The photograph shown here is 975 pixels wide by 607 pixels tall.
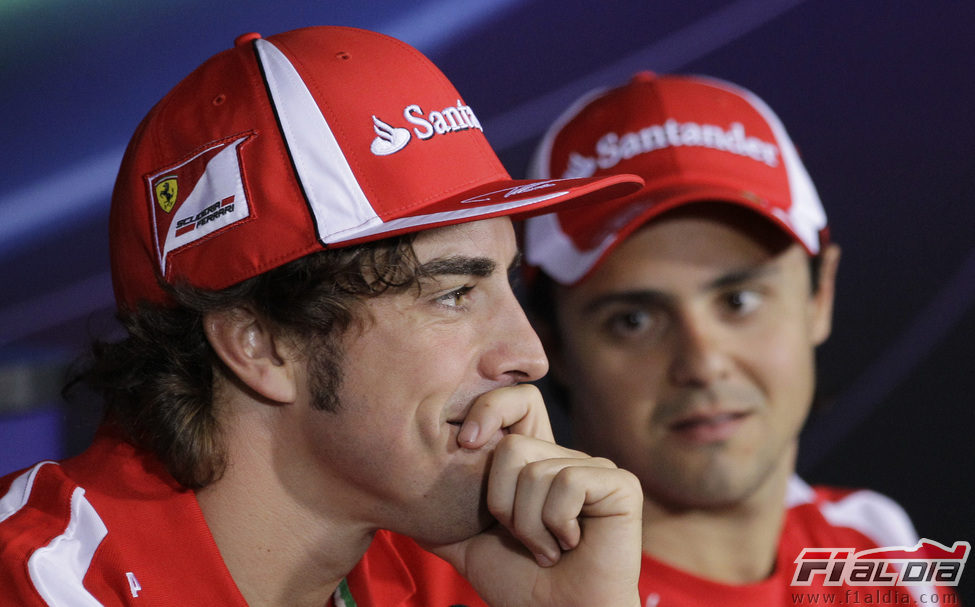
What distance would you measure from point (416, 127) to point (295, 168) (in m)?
0.15

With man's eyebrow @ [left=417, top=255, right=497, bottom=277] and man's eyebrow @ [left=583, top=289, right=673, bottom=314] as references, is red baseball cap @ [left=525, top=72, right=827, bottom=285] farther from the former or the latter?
man's eyebrow @ [left=417, top=255, right=497, bottom=277]

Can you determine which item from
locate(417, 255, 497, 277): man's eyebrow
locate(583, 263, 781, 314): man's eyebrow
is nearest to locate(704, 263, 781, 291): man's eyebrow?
locate(583, 263, 781, 314): man's eyebrow

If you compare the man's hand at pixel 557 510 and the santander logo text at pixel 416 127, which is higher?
the santander logo text at pixel 416 127

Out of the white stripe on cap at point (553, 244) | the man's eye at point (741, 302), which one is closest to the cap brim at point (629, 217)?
the white stripe on cap at point (553, 244)

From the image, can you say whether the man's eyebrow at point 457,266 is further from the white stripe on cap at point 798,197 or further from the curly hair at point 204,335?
the white stripe on cap at point 798,197

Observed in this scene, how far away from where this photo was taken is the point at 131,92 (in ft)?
5.35

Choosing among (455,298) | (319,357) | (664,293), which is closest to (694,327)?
(664,293)

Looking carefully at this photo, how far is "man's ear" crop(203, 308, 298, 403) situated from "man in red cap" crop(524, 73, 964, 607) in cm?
51

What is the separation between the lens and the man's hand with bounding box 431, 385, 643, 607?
111 centimetres

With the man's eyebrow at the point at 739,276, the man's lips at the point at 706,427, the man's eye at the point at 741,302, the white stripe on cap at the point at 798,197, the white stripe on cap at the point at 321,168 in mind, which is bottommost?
the man's lips at the point at 706,427

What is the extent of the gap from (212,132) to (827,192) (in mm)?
1247

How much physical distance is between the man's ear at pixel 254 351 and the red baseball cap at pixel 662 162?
19.8 inches

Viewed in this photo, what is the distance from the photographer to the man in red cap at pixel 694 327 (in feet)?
4.83

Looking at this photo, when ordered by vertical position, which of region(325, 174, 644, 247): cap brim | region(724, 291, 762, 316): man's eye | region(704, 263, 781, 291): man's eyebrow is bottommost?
region(724, 291, 762, 316): man's eye
